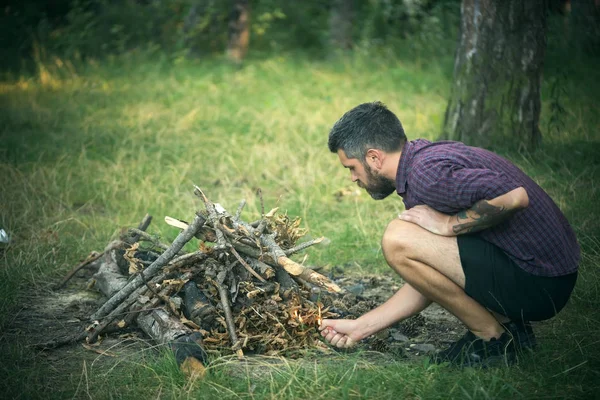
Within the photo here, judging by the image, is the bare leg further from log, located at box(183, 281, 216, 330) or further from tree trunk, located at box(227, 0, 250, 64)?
tree trunk, located at box(227, 0, 250, 64)

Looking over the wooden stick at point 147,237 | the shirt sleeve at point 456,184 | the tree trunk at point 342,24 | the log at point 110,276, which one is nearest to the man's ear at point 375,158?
the shirt sleeve at point 456,184

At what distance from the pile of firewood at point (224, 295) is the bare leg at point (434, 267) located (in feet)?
Answer: 1.36

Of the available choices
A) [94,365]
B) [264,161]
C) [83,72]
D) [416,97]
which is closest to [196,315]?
[94,365]

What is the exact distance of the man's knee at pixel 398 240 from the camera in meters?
3.18

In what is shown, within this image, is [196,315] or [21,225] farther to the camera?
[21,225]

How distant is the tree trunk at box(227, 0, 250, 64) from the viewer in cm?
1236

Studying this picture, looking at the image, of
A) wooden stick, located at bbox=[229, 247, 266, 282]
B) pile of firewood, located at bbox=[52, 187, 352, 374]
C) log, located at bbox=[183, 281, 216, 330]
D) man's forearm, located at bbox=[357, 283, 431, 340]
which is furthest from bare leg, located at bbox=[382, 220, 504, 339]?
log, located at bbox=[183, 281, 216, 330]

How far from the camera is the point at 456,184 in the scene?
2982 mm

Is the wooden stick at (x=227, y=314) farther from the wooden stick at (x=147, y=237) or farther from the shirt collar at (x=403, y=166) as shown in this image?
the shirt collar at (x=403, y=166)

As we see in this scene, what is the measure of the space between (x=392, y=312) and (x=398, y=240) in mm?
440

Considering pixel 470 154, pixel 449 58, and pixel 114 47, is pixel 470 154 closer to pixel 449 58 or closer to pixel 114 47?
pixel 449 58

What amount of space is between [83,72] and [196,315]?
26.9 ft

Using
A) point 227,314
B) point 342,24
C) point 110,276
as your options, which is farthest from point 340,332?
point 342,24

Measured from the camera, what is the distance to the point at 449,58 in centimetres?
1063
